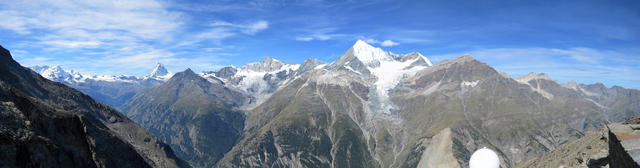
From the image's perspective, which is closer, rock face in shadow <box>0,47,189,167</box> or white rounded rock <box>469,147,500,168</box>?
white rounded rock <box>469,147,500,168</box>

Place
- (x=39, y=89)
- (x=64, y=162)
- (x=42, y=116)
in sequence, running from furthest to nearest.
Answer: (x=39, y=89) → (x=42, y=116) → (x=64, y=162)

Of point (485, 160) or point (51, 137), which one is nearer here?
point (485, 160)

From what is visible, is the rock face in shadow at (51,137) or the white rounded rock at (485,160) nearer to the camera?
the white rounded rock at (485,160)

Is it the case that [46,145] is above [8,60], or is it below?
below

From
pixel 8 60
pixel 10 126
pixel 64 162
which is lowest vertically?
pixel 64 162

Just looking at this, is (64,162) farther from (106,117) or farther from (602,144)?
(106,117)

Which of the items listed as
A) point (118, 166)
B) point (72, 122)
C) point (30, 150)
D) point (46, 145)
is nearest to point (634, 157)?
point (30, 150)

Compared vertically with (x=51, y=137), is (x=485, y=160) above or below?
below

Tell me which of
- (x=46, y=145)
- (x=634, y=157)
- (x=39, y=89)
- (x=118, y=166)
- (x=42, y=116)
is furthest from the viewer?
(x=39, y=89)
